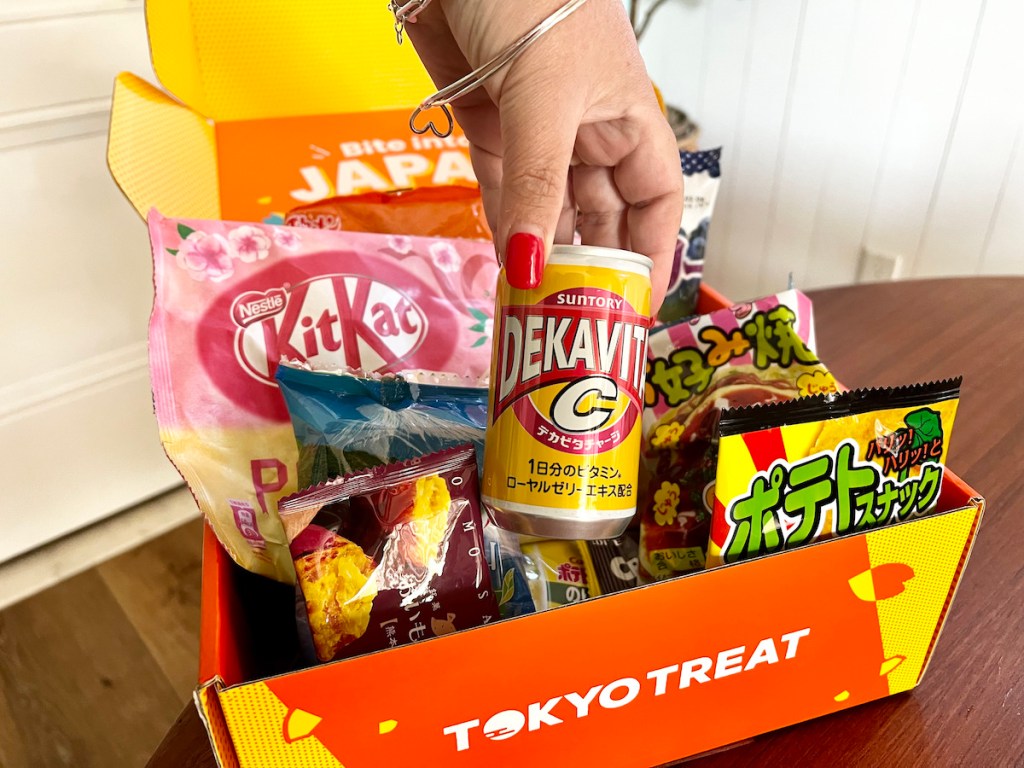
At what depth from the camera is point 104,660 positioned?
142 centimetres

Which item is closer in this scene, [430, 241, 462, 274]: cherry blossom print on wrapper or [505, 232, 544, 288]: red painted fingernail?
[505, 232, 544, 288]: red painted fingernail

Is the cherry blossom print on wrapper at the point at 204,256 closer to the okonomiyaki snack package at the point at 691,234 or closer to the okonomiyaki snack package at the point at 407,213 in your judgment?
the okonomiyaki snack package at the point at 407,213

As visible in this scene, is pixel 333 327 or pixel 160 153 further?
pixel 160 153

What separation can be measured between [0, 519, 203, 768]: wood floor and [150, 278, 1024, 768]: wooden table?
902mm

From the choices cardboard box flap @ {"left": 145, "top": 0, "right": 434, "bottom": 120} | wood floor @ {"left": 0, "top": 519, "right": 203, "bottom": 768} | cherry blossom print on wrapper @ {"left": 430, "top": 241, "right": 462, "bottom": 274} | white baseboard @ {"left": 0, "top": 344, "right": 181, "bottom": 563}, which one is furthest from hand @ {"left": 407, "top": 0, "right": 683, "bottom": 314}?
white baseboard @ {"left": 0, "top": 344, "right": 181, "bottom": 563}

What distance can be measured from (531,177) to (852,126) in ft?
4.99

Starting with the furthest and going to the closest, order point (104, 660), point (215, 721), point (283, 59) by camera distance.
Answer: point (104, 660) < point (283, 59) < point (215, 721)

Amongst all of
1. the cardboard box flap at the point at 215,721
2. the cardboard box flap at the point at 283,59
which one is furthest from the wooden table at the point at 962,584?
the cardboard box flap at the point at 283,59

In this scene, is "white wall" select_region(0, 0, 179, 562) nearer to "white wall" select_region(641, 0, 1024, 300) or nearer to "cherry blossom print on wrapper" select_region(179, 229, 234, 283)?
"cherry blossom print on wrapper" select_region(179, 229, 234, 283)

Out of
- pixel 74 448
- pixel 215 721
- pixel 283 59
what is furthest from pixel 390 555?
pixel 74 448

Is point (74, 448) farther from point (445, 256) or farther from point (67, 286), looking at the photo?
point (445, 256)

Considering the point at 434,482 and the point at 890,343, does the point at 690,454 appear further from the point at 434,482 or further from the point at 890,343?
the point at 890,343

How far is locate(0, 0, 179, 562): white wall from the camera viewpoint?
1374 mm

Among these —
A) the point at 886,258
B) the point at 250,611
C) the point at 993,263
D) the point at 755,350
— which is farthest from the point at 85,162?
the point at 993,263
